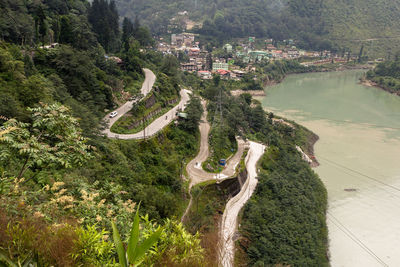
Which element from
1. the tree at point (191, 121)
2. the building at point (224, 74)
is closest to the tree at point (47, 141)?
the tree at point (191, 121)

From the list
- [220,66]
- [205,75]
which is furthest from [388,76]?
[205,75]

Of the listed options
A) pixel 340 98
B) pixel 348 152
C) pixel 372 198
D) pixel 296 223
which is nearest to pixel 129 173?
pixel 296 223

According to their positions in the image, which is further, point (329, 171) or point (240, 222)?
point (329, 171)

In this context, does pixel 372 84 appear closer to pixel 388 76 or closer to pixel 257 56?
pixel 388 76

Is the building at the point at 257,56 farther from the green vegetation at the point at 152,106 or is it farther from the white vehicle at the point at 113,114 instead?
the white vehicle at the point at 113,114

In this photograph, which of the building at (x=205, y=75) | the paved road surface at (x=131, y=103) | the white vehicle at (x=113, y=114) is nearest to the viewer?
the paved road surface at (x=131, y=103)

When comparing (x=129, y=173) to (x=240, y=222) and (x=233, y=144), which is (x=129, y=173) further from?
(x=233, y=144)
